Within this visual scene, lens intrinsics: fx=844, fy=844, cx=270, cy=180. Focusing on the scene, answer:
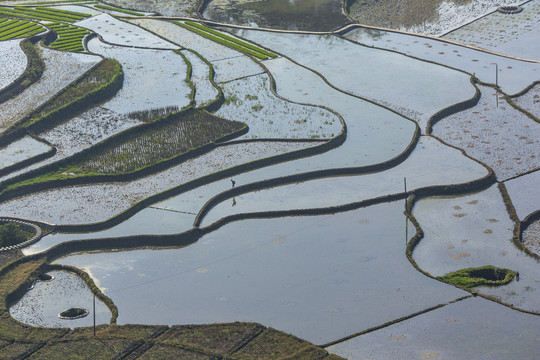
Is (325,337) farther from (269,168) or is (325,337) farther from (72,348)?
(269,168)

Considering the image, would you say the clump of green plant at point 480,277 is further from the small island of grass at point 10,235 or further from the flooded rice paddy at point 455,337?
the small island of grass at point 10,235

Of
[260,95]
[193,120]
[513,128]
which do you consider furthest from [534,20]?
[193,120]

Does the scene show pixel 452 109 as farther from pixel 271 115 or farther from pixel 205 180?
pixel 205 180

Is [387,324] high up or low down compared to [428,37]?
down

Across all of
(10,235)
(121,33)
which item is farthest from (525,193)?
(121,33)

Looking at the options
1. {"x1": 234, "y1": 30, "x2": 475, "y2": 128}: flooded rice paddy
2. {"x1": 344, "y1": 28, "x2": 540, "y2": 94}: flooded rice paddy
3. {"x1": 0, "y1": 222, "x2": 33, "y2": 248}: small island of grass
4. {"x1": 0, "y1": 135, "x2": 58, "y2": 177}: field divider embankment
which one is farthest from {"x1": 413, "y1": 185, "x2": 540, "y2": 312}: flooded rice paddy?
{"x1": 0, "y1": 135, "x2": 58, "y2": 177}: field divider embankment

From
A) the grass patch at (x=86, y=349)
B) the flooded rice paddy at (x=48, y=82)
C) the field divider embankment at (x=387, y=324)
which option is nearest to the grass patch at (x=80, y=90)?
the flooded rice paddy at (x=48, y=82)
